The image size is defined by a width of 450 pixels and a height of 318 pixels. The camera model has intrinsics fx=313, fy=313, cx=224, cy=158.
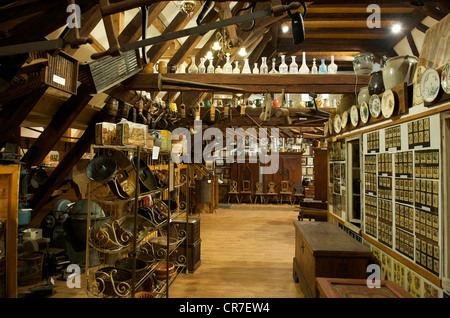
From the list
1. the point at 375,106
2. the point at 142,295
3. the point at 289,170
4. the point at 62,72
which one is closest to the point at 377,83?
the point at 375,106

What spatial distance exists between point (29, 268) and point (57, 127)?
5.64ft

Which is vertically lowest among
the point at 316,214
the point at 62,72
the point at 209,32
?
the point at 316,214

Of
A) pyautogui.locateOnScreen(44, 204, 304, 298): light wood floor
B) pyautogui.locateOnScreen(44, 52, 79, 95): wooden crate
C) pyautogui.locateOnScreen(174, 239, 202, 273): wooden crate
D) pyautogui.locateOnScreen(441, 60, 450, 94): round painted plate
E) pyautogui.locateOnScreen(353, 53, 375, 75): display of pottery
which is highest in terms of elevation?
pyautogui.locateOnScreen(353, 53, 375, 75): display of pottery

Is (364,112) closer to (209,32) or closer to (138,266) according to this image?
(138,266)

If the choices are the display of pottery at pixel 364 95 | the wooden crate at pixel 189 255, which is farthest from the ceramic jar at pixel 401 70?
the wooden crate at pixel 189 255

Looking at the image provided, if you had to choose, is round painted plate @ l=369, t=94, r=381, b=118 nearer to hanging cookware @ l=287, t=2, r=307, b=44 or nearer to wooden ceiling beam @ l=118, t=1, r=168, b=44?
hanging cookware @ l=287, t=2, r=307, b=44

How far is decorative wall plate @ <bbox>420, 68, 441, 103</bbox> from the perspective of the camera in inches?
79.1

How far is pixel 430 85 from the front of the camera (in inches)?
82.5

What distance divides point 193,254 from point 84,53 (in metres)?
2.93

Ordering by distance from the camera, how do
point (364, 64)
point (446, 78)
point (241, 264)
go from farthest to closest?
point (241, 264) < point (364, 64) < point (446, 78)

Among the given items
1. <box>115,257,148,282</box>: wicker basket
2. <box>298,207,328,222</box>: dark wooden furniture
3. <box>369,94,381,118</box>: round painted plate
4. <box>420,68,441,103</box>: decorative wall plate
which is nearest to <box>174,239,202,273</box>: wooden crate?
<box>115,257,148,282</box>: wicker basket

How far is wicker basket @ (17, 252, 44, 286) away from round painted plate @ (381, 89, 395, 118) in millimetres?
4067

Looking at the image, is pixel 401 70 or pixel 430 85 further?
pixel 401 70
